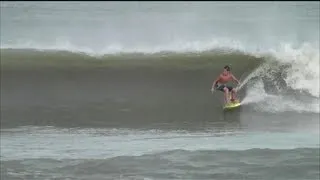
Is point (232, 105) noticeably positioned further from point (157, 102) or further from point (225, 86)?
point (157, 102)

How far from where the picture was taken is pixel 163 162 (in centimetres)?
1139

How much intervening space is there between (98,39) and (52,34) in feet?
7.63

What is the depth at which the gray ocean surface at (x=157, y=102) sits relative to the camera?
1138cm

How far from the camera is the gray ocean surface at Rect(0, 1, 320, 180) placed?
11375 millimetres

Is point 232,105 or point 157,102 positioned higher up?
point 157,102

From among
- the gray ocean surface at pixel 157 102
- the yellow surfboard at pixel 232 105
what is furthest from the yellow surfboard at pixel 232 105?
the gray ocean surface at pixel 157 102

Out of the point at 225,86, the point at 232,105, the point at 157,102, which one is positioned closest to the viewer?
the point at 232,105

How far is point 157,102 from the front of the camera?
1672cm

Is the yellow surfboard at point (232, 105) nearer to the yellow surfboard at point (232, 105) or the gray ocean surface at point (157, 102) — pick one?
the yellow surfboard at point (232, 105)

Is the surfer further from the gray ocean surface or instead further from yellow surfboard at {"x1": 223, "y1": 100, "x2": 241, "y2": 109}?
the gray ocean surface

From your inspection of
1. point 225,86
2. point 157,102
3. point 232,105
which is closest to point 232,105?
point 232,105

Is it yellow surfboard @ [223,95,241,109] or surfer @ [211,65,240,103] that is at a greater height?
surfer @ [211,65,240,103]

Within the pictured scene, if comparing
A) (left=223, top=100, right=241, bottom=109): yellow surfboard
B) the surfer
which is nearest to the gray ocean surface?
(left=223, top=100, right=241, bottom=109): yellow surfboard

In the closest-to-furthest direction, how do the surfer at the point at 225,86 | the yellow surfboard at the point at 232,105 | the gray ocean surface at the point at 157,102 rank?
the gray ocean surface at the point at 157,102, the yellow surfboard at the point at 232,105, the surfer at the point at 225,86
